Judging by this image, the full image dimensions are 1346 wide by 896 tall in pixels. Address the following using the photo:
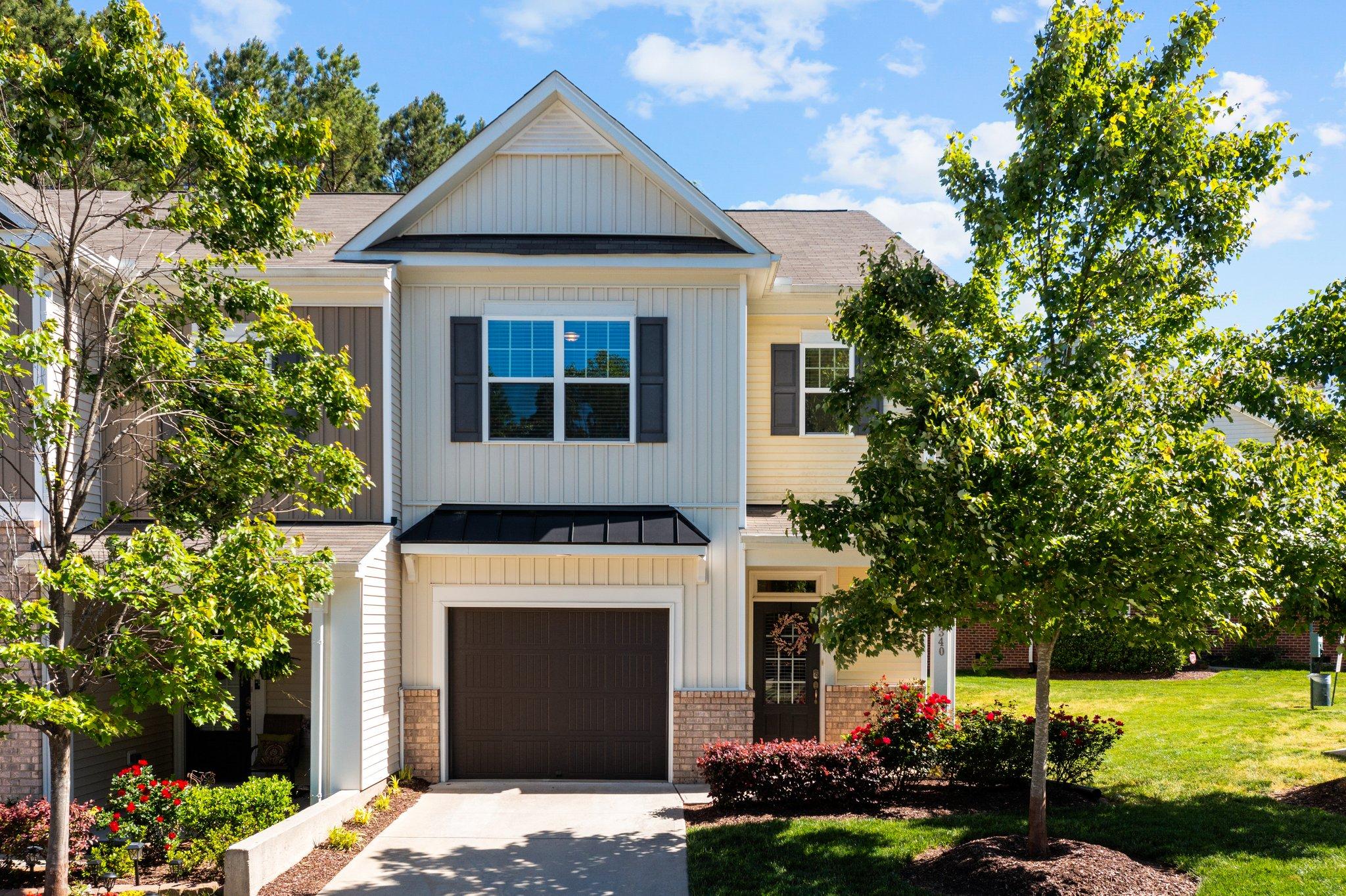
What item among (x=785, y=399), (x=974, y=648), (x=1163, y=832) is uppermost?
(x=785, y=399)

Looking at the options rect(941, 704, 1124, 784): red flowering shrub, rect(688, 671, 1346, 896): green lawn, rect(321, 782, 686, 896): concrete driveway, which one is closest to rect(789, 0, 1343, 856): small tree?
rect(688, 671, 1346, 896): green lawn

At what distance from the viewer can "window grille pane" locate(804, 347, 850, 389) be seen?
13.2 m

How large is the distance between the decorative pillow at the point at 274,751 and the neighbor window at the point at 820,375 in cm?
767

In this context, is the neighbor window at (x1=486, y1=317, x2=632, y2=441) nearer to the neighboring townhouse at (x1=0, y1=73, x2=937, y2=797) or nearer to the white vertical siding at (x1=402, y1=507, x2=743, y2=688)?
the neighboring townhouse at (x1=0, y1=73, x2=937, y2=797)

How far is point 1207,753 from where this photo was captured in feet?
42.6

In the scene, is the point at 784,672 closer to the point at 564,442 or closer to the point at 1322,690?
the point at 564,442

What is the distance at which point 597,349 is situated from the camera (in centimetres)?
1220

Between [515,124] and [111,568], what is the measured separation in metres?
7.46

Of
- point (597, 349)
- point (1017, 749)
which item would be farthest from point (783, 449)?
point (1017, 749)

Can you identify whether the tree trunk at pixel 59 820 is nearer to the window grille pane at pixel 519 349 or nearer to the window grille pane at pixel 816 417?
the window grille pane at pixel 519 349

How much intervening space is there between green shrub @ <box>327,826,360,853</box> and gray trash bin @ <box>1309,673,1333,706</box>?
15506 mm

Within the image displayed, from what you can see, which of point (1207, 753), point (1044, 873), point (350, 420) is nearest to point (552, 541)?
point (350, 420)

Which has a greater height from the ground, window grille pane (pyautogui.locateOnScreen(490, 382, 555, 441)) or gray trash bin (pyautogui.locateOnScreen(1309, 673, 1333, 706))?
window grille pane (pyautogui.locateOnScreen(490, 382, 555, 441))

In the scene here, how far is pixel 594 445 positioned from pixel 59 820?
6.55 m
